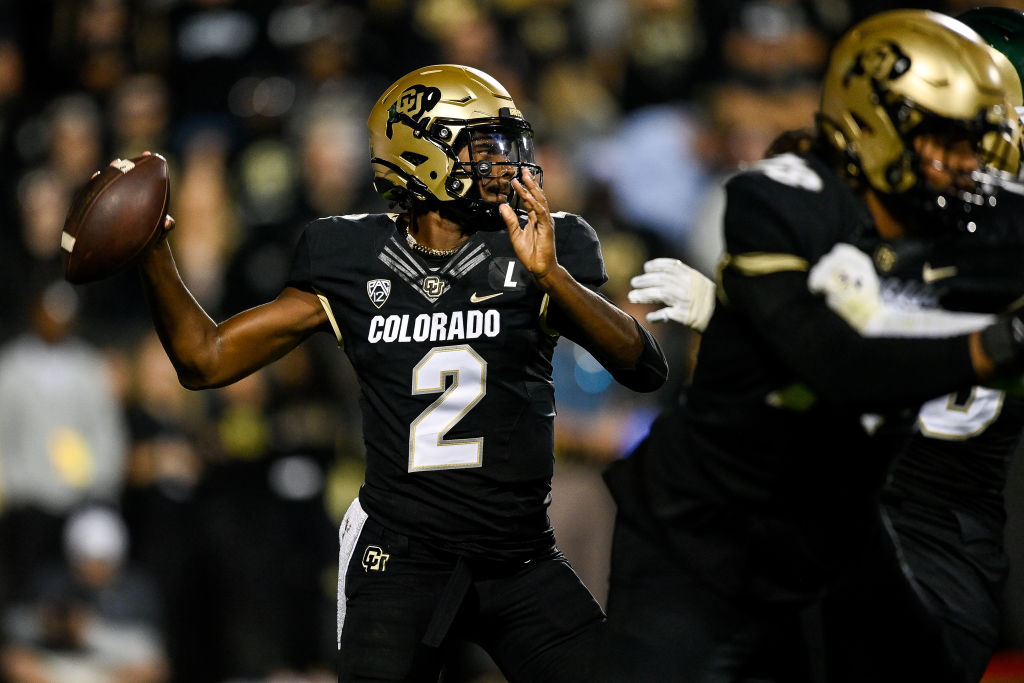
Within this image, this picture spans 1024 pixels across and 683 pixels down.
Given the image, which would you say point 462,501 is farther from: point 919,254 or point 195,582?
point 195,582

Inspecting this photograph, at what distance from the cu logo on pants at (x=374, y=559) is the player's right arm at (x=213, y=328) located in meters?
0.51

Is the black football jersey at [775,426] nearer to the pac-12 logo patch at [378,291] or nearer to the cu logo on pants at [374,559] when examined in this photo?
the cu logo on pants at [374,559]

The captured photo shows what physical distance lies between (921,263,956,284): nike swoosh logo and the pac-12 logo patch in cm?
118

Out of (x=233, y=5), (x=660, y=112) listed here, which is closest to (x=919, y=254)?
(x=660, y=112)

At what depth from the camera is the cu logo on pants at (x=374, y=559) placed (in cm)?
294

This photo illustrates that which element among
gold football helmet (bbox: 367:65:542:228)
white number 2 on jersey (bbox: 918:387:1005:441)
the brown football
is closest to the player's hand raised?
gold football helmet (bbox: 367:65:542:228)

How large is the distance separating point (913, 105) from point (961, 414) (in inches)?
35.0

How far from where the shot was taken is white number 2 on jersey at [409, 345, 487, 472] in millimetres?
2957

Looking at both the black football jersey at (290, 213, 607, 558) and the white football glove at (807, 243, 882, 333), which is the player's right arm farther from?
the white football glove at (807, 243, 882, 333)

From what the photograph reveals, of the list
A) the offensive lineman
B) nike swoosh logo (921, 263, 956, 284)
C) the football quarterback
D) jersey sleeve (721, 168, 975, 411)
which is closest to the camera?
jersey sleeve (721, 168, 975, 411)

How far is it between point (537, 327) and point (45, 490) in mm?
3829

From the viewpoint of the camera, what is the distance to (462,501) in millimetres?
2947

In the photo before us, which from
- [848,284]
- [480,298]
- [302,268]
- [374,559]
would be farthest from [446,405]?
[848,284]

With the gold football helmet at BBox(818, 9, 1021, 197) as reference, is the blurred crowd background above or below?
below
